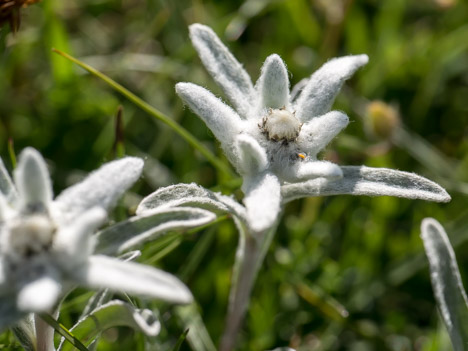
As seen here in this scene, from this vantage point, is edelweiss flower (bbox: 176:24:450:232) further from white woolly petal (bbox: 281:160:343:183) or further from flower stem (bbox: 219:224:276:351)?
flower stem (bbox: 219:224:276:351)

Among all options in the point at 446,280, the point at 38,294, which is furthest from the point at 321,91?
the point at 38,294

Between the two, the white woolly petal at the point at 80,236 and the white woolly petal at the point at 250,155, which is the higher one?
the white woolly petal at the point at 80,236

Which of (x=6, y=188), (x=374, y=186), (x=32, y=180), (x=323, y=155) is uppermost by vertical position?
(x=32, y=180)

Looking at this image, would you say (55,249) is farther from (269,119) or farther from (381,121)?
(381,121)

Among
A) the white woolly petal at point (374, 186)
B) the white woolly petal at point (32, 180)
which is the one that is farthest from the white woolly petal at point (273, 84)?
the white woolly petal at point (32, 180)

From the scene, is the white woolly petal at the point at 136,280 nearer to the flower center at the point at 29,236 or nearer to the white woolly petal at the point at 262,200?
the flower center at the point at 29,236

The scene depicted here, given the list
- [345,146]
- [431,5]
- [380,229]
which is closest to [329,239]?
[380,229]
